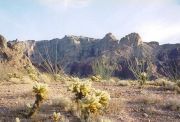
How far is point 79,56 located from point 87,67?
2818 cm

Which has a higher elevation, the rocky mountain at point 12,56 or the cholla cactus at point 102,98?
the rocky mountain at point 12,56

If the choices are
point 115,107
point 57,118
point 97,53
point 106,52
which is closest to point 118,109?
point 115,107

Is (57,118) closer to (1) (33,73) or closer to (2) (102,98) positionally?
(2) (102,98)

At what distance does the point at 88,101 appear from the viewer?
1010 centimetres

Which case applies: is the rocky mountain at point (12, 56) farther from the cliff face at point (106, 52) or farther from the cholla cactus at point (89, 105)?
the cliff face at point (106, 52)

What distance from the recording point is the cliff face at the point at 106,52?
252 ft

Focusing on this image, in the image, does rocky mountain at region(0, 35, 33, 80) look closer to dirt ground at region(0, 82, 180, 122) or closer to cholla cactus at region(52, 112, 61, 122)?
dirt ground at region(0, 82, 180, 122)

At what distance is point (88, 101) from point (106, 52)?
279 feet

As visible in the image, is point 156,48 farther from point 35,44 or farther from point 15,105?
point 15,105

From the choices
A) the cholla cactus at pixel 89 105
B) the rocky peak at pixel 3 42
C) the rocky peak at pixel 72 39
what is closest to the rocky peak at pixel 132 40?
the rocky peak at pixel 72 39

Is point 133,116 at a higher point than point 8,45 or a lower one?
lower

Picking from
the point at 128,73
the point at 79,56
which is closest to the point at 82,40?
the point at 79,56

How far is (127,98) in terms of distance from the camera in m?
13.2

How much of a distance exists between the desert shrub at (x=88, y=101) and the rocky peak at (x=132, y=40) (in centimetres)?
8418
